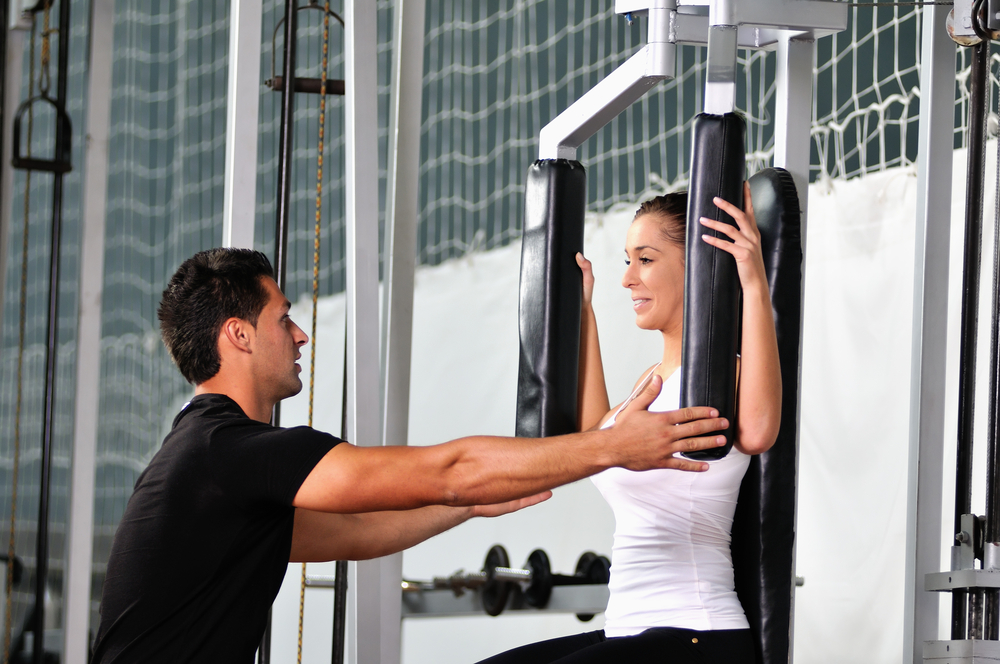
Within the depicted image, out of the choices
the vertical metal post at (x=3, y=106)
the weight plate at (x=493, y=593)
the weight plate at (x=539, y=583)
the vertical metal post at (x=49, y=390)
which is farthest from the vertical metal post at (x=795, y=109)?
the vertical metal post at (x=3, y=106)

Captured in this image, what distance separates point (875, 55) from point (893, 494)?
1.41m

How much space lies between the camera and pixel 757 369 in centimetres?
148

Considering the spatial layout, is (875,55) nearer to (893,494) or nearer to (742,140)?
(893,494)

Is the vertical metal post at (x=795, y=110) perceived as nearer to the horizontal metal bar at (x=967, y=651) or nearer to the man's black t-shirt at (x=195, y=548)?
the horizontal metal bar at (x=967, y=651)

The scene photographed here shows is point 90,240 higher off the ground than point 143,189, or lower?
lower

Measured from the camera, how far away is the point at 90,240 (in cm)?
302

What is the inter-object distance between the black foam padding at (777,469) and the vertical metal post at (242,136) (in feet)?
3.95

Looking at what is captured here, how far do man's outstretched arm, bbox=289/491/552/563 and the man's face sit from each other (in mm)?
298

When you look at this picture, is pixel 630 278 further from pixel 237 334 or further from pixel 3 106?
pixel 3 106

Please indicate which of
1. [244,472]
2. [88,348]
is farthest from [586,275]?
[88,348]

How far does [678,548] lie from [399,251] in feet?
3.91

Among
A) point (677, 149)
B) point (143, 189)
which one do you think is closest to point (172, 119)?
point (143, 189)

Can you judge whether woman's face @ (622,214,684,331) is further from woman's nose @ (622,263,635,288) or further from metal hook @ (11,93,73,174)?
metal hook @ (11,93,73,174)

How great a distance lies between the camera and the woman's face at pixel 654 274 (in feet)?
5.79
